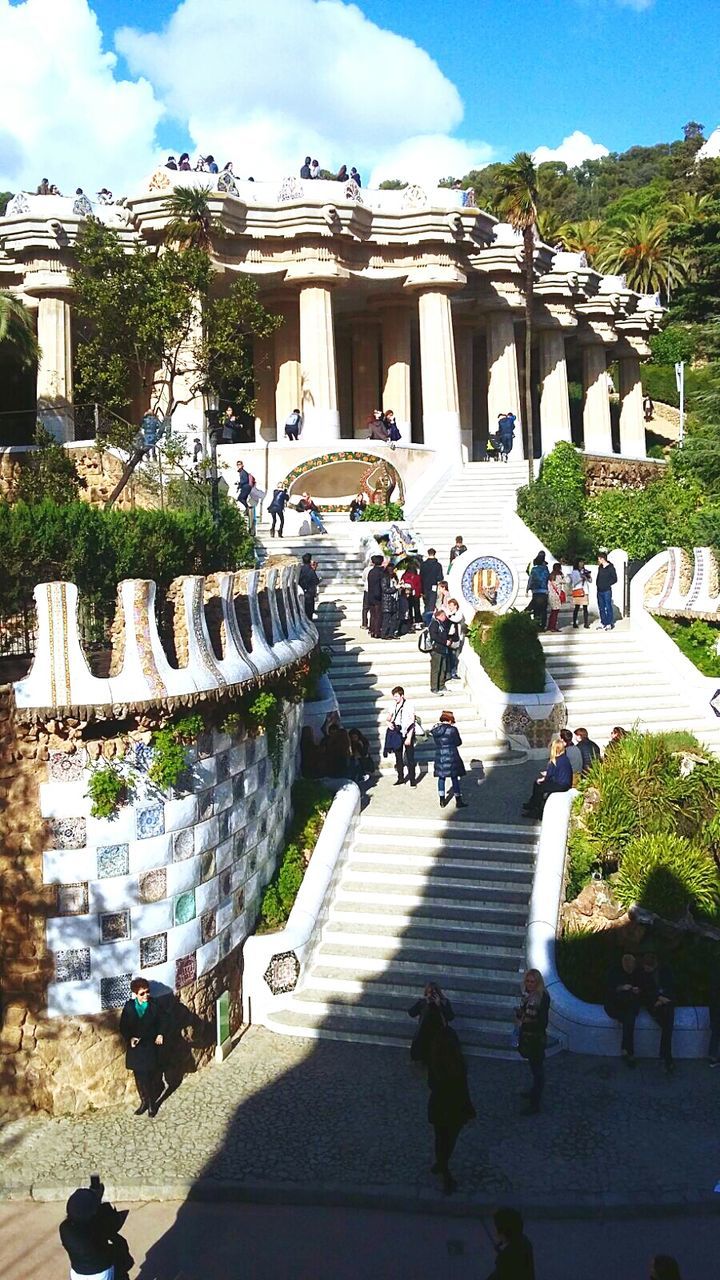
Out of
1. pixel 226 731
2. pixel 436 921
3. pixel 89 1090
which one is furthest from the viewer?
pixel 436 921

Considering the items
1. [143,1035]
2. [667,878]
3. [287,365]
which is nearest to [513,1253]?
[143,1035]

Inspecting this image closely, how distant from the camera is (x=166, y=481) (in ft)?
81.9

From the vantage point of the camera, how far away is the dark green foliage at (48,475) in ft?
85.8

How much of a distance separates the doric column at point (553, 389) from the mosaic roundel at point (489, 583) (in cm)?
2116

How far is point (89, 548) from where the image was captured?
41.3 feet

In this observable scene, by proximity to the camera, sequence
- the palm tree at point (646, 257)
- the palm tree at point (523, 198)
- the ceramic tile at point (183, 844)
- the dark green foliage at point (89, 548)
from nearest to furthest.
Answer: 1. the ceramic tile at point (183, 844)
2. the dark green foliage at point (89, 548)
3. the palm tree at point (523, 198)
4. the palm tree at point (646, 257)

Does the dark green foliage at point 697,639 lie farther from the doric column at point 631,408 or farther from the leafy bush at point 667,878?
the doric column at point 631,408

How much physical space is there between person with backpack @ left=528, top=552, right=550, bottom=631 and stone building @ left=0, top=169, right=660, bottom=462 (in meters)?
10.5

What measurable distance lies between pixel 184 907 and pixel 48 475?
17.8m

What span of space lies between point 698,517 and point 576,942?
1797 centimetres

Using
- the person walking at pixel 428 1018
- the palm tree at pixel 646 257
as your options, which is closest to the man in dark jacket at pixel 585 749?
the person walking at pixel 428 1018

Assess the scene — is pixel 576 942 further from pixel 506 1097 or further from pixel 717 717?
pixel 717 717

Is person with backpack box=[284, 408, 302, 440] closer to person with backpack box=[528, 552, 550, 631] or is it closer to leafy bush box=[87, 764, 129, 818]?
person with backpack box=[528, 552, 550, 631]

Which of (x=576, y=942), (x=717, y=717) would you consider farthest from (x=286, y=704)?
(x=717, y=717)
